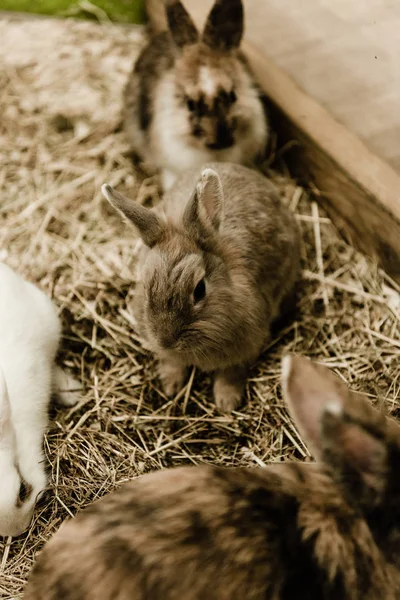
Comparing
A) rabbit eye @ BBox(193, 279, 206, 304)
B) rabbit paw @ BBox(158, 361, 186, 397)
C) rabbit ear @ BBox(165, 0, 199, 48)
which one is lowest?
rabbit paw @ BBox(158, 361, 186, 397)

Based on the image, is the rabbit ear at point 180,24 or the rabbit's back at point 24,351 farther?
the rabbit ear at point 180,24

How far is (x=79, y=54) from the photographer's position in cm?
431

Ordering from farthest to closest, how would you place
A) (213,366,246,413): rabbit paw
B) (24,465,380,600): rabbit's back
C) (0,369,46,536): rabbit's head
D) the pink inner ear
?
1. (213,366,246,413): rabbit paw
2. (0,369,46,536): rabbit's head
3. the pink inner ear
4. (24,465,380,600): rabbit's back

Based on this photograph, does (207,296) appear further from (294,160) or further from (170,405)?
(294,160)

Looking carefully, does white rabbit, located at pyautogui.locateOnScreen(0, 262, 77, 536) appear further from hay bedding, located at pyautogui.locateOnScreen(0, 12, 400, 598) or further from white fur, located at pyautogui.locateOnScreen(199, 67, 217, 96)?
white fur, located at pyautogui.locateOnScreen(199, 67, 217, 96)

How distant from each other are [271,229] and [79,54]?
2.37 m

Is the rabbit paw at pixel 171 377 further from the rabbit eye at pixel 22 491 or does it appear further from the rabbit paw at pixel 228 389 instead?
the rabbit eye at pixel 22 491

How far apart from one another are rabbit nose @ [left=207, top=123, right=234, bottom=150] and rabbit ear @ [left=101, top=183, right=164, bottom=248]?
101 cm

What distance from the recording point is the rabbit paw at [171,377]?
2.78 meters

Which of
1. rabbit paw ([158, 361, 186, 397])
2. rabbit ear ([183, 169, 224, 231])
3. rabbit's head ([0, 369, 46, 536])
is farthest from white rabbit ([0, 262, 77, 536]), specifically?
rabbit ear ([183, 169, 224, 231])

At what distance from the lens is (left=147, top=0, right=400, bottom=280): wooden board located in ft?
9.36

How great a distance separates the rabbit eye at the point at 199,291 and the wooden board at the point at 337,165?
983 mm

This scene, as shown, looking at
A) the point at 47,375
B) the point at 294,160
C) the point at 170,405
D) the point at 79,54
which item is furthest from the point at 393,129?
the point at 79,54

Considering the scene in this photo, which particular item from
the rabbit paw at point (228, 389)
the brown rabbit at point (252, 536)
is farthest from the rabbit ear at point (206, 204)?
the brown rabbit at point (252, 536)
